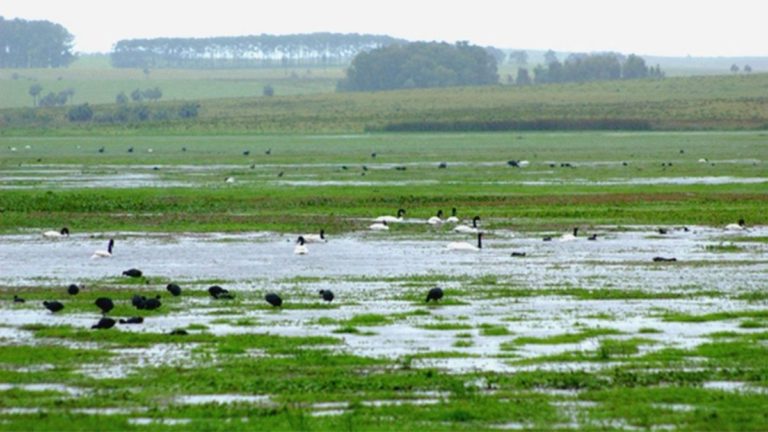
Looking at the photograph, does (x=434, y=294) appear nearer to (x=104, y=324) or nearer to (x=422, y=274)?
(x=422, y=274)

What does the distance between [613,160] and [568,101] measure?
8137 centimetres

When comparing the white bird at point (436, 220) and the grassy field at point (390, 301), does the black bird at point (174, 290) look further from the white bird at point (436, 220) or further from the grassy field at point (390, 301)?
the white bird at point (436, 220)

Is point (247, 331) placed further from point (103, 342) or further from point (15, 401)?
point (15, 401)

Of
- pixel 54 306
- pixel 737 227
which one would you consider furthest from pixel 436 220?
pixel 54 306

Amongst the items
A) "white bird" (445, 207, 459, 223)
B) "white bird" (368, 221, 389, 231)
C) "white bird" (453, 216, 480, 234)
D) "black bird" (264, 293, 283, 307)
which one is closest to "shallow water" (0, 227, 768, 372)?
"black bird" (264, 293, 283, 307)

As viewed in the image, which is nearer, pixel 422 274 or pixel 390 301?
pixel 390 301

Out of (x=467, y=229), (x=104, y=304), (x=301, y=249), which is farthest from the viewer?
(x=467, y=229)

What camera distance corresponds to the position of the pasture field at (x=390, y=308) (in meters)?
14.8

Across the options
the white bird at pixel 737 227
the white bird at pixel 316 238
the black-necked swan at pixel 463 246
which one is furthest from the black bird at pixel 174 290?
the white bird at pixel 737 227

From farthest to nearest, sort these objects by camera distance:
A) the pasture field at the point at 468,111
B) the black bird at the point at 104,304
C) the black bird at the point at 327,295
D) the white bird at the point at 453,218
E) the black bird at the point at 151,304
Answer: the pasture field at the point at 468,111, the white bird at the point at 453,218, the black bird at the point at 327,295, the black bird at the point at 151,304, the black bird at the point at 104,304

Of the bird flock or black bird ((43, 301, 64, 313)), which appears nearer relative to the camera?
the bird flock

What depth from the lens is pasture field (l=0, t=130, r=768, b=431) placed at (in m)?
14.8

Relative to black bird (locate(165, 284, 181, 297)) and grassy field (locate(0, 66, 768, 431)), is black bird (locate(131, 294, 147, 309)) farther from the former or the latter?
black bird (locate(165, 284, 181, 297))

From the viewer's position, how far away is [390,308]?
22.4 m
